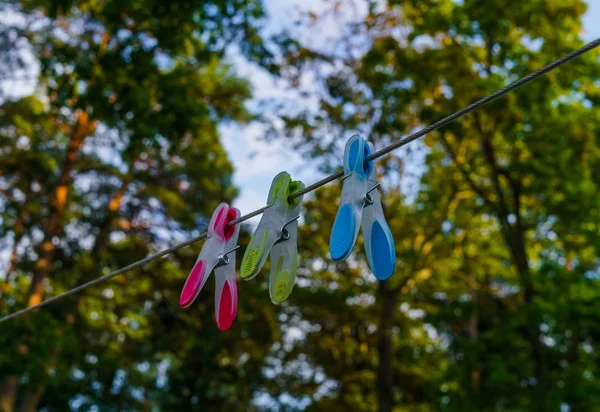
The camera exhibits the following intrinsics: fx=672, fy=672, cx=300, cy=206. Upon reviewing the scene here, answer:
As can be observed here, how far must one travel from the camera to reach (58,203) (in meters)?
10.8

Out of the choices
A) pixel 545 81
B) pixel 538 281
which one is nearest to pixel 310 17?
pixel 545 81

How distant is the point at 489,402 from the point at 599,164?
353 cm

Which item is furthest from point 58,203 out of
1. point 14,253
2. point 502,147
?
point 502,147

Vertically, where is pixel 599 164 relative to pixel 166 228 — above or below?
below

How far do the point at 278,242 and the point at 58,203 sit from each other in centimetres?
935

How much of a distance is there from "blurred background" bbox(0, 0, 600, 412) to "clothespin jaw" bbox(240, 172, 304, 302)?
14.6ft

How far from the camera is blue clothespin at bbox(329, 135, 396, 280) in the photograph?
1850 millimetres

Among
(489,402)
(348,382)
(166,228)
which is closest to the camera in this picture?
(489,402)

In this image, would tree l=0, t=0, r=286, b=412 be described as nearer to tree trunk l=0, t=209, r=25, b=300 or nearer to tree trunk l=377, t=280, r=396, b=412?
tree trunk l=0, t=209, r=25, b=300

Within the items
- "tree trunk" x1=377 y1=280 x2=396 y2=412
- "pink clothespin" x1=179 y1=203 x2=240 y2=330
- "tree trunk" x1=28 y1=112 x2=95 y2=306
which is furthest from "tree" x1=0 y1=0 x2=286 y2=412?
"pink clothespin" x1=179 y1=203 x2=240 y2=330

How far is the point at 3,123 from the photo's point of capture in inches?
404

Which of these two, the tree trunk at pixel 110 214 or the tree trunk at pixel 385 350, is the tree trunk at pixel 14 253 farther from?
the tree trunk at pixel 385 350

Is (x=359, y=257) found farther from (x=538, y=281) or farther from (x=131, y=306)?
(x=131, y=306)

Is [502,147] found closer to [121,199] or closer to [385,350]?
[385,350]
